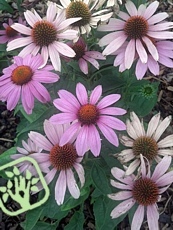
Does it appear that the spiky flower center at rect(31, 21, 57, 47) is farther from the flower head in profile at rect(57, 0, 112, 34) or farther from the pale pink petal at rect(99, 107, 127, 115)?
the pale pink petal at rect(99, 107, 127, 115)

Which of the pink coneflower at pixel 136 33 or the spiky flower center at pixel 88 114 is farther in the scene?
the pink coneflower at pixel 136 33

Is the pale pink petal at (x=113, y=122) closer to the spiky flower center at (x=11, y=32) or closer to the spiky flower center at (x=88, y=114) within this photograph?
the spiky flower center at (x=88, y=114)

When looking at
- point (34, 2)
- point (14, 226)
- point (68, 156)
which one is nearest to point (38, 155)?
point (68, 156)

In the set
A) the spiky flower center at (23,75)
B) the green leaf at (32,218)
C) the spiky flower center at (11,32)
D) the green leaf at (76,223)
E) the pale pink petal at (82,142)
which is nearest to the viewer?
the pale pink petal at (82,142)

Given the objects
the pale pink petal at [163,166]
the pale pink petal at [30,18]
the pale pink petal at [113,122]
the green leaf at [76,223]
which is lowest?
the green leaf at [76,223]

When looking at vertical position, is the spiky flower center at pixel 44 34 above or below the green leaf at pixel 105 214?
above

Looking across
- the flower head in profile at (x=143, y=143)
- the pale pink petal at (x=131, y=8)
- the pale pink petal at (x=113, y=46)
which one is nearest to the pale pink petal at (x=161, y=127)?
the flower head in profile at (x=143, y=143)

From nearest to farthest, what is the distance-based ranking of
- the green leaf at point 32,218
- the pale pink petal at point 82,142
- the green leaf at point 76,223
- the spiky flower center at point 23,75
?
the pale pink petal at point 82,142
the spiky flower center at point 23,75
the green leaf at point 32,218
the green leaf at point 76,223

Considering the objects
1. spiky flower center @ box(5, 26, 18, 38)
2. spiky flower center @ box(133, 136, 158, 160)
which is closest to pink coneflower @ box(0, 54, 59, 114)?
spiky flower center @ box(133, 136, 158, 160)
